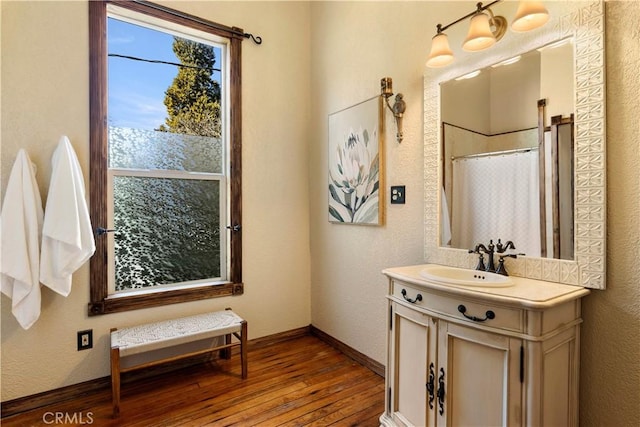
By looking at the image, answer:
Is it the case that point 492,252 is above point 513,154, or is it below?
below

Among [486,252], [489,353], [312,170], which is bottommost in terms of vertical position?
[489,353]

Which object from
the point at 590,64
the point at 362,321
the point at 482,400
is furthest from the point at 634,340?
the point at 362,321

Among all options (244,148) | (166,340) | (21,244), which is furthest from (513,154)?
(21,244)

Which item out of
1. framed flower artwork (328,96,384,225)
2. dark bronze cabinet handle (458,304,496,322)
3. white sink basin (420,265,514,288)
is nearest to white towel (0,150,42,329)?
framed flower artwork (328,96,384,225)

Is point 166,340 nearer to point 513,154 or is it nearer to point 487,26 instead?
point 513,154

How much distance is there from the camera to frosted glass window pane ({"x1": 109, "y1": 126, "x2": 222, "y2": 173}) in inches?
88.1

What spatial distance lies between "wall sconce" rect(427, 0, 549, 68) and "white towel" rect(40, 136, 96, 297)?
2155mm

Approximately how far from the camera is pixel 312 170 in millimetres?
3000

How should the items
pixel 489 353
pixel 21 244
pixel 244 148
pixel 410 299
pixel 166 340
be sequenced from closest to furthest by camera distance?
pixel 489 353, pixel 410 299, pixel 21 244, pixel 166 340, pixel 244 148

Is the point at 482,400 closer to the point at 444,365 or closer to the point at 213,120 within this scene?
the point at 444,365

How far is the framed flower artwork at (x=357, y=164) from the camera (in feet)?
7.36

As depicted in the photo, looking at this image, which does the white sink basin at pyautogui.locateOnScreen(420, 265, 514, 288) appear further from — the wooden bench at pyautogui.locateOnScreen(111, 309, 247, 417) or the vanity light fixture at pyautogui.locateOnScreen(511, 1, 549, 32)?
the wooden bench at pyautogui.locateOnScreen(111, 309, 247, 417)

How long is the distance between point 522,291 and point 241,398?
5.61ft

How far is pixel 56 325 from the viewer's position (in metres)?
1.99
